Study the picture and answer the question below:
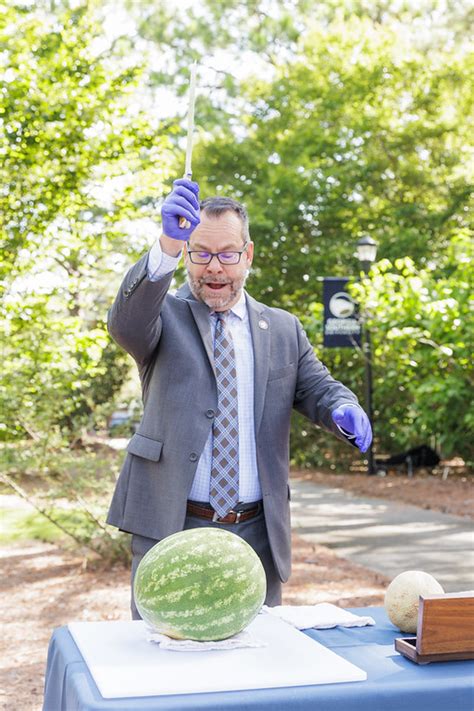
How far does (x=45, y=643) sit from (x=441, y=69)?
670 inches

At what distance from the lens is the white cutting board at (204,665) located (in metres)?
1.90

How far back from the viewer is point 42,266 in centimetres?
833

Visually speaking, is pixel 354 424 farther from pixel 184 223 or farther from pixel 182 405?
pixel 184 223

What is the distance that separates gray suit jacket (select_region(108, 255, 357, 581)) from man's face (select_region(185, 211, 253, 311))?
0.10 metres

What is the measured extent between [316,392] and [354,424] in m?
0.41

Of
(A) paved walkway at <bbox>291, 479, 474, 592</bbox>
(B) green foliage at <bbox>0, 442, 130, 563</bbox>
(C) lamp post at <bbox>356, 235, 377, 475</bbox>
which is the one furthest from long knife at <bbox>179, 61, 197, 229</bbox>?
(C) lamp post at <bbox>356, 235, 377, 475</bbox>

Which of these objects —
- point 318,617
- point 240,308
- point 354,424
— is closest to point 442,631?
point 318,617

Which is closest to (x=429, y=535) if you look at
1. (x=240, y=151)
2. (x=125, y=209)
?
(x=125, y=209)

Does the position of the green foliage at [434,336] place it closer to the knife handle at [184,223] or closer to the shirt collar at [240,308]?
the shirt collar at [240,308]

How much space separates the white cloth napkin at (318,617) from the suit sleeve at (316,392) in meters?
0.60

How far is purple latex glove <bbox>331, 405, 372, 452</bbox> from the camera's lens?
2879 millimetres

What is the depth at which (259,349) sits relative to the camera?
10.8ft

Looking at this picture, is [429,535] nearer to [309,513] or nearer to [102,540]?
[309,513]

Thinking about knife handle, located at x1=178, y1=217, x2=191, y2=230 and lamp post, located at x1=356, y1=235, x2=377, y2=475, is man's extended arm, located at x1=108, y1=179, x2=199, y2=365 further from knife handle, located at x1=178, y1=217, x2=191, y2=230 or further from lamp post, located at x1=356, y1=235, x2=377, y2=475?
lamp post, located at x1=356, y1=235, x2=377, y2=475
